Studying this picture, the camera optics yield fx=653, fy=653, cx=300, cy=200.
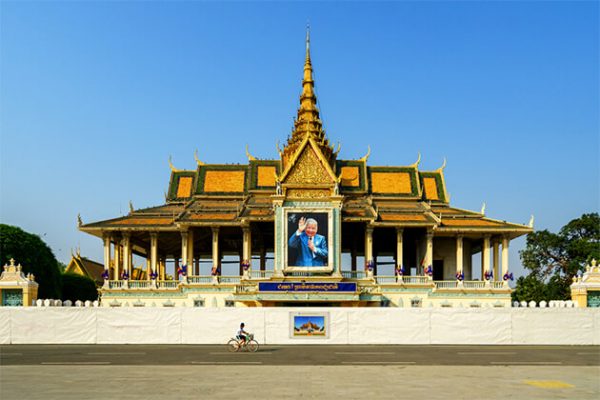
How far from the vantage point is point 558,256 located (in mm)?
64875

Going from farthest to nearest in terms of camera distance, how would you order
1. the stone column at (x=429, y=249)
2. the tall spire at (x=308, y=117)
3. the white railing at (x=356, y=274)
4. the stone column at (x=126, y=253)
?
1. the tall spire at (x=308, y=117)
2. the stone column at (x=126, y=253)
3. the stone column at (x=429, y=249)
4. the white railing at (x=356, y=274)

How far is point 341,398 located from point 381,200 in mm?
39732

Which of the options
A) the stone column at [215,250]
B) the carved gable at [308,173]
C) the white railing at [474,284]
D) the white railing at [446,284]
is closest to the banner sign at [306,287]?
the stone column at [215,250]

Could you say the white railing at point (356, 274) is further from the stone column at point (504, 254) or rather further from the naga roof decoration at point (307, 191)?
the stone column at point (504, 254)

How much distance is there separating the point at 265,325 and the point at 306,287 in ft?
38.7

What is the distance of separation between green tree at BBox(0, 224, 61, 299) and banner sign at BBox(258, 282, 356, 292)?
70.4ft

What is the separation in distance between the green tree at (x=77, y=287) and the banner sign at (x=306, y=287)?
30216 mm

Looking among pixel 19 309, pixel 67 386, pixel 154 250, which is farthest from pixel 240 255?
pixel 67 386

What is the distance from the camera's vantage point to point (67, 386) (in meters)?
16.3

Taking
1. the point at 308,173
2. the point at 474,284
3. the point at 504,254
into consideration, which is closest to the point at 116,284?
the point at 308,173

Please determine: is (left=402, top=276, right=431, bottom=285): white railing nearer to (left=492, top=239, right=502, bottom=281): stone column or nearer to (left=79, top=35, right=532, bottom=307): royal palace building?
(left=79, top=35, right=532, bottom=307): royal palace building

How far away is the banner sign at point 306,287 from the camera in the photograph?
4156cm

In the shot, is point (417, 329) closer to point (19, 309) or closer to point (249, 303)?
point (249, 303)

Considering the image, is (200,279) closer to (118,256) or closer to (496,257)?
(118,256)
